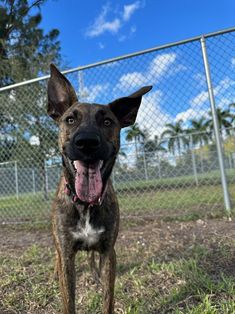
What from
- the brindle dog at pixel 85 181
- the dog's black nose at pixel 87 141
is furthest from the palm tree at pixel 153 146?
Result: the dog's black nose at pixel 87 141

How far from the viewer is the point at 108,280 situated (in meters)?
2.79

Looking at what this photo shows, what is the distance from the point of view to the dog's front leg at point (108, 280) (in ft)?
8.80

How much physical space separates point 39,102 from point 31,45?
1593cm

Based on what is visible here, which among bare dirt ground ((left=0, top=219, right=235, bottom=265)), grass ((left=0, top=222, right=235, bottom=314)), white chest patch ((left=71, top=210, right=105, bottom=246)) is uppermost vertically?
white chest patch ((left=71, top=210, right=105, bottom=246))

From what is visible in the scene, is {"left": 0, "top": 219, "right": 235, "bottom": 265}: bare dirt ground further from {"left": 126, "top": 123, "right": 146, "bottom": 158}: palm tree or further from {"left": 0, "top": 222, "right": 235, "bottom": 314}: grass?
{"left": 126, "top": 123, "right": 146, "bottom": 158}: palm tree

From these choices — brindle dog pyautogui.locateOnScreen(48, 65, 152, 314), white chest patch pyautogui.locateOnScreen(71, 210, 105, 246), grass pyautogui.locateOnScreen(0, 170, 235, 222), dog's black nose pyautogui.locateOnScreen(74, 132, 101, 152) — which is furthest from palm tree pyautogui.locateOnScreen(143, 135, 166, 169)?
dog's black nose pyautogui.locateOnScreen(74, 132, 101, 152)

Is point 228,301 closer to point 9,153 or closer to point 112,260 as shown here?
point 112,260

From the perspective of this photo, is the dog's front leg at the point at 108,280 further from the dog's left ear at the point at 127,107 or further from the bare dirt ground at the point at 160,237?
the bare dirt ground at the point at 160,237

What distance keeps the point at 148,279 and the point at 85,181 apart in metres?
1.39

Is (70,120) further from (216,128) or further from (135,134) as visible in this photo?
(135,134)

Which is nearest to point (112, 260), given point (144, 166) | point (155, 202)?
point (155, 202)

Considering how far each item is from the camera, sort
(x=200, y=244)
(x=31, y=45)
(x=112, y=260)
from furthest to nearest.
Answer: (x=31, y=45) → (x=200, y=244) → (x=112, y=260)

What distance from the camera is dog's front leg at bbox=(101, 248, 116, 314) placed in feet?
8.80

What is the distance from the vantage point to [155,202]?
695 centimetres
